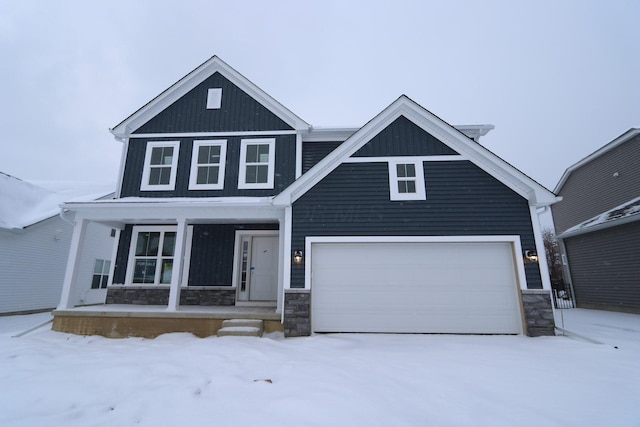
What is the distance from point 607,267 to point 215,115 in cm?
1688

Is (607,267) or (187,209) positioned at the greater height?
(187,209)

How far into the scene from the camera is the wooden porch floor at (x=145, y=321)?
7.21 meters

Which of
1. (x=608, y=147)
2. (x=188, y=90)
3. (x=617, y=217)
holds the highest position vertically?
(x=188, y=90)

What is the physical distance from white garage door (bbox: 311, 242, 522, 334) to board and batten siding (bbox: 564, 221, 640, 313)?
8238mm

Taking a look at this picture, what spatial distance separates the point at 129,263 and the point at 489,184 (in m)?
10.9

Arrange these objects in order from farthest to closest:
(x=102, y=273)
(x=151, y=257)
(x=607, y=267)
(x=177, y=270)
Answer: (x=102, y=273), (x=607, y=267), (x=151, y=257), (x=177, y=270)

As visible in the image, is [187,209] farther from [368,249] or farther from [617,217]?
[617,217]

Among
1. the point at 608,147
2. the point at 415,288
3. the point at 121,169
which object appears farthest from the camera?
the point at 608,147

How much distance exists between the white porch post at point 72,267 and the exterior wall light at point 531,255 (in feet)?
37.6

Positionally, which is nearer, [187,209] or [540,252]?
[540,252]

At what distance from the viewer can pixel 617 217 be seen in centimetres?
1152

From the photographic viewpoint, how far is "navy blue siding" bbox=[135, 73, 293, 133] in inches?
391

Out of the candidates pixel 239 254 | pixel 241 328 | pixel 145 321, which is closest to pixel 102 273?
pixel 145 321

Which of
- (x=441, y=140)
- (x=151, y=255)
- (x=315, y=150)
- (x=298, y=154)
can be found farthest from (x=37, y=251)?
(x=441, y=140)
